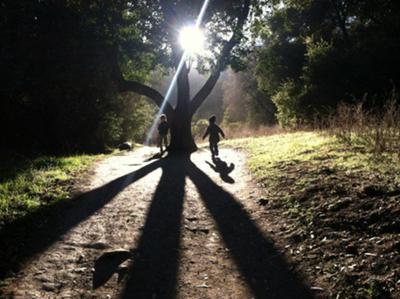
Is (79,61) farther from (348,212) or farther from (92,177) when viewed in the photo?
(348,212)

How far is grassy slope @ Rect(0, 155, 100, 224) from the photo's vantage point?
242 inches

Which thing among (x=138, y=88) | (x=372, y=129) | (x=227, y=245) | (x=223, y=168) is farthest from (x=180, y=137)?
(x=227, y=245)

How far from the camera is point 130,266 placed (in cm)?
444

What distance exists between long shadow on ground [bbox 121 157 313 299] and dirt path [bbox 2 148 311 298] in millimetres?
13

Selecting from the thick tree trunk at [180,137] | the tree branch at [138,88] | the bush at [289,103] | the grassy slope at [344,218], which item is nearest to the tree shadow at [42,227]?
the grassy slope at [344,218]

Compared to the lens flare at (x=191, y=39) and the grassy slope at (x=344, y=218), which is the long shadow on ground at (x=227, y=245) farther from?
the lens flare at (x=191, y=39)

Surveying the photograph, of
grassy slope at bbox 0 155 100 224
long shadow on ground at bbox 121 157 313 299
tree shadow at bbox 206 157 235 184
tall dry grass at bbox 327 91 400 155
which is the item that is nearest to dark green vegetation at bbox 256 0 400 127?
tall dry grass at bbox 327 91 400 155

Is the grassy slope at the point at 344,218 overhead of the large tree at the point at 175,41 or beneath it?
beneath

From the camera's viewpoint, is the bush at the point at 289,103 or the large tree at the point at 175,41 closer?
the large tree at the point at 175,41

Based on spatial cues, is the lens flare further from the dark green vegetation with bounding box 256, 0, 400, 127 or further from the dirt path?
the dirt path

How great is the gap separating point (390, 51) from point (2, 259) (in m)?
19.4

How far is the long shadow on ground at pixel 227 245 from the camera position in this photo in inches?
153

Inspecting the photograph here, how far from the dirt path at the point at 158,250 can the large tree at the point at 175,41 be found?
9.53 m

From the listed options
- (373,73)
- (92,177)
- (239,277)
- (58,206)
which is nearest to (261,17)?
(373,73)
